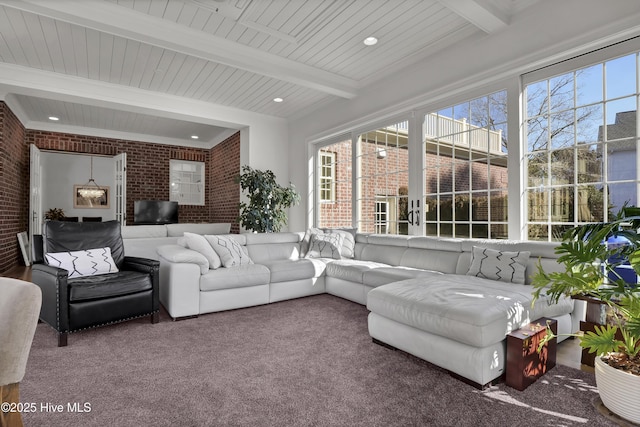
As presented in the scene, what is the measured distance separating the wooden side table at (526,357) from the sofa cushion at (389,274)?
1.23m

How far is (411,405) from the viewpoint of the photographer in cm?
177

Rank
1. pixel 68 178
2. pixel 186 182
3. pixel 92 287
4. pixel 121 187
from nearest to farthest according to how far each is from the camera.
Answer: pixel 92 287 < pixel 121 187 < pixel 68 178 < pixel 186 182

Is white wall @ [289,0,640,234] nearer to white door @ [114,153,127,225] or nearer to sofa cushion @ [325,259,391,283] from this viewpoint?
sofa cushion @ [325,259,391,283]

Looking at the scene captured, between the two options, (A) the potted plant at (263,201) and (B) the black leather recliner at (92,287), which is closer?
(B) the black leather recliner at (92,287)

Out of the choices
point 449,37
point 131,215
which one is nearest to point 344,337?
point 449,37

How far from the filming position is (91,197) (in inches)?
329

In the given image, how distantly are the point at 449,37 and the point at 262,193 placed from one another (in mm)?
3497

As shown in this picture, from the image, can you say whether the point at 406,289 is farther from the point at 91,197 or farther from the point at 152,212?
the point at 91,197

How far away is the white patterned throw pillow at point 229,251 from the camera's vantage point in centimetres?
379

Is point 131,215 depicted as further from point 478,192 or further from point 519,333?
point 519,333

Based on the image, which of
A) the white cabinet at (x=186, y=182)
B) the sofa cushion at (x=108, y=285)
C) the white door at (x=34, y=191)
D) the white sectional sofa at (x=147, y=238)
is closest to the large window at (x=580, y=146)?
the sofa cushion at (x=108, y=285)

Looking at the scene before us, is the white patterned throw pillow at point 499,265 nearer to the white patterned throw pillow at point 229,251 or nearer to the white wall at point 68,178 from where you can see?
the white patterned throw pillow at point 229,251

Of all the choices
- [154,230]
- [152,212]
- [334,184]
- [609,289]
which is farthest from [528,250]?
[152,212]

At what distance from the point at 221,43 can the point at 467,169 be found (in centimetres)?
309
